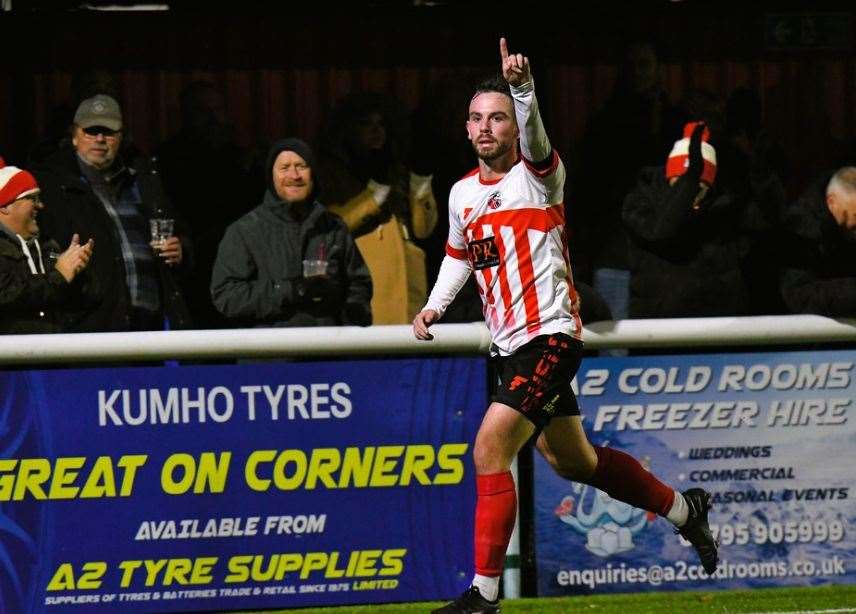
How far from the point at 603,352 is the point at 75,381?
227 centimetres

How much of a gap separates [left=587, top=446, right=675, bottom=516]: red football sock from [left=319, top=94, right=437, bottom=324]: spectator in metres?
2.06

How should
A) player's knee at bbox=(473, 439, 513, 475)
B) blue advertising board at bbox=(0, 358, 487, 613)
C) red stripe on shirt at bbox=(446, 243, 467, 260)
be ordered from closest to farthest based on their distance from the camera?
player's knee at bbox=(473, 439, 513, 475) → red stripe on shirt at bbox=(446, 243, 467, 260) → blue advertising board at bbox=(0, 358, 487, 613)

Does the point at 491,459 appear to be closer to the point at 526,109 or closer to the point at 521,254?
the point at 521,254

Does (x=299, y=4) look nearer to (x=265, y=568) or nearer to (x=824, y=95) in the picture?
(x=824, y=95)

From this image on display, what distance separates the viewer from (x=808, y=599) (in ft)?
24.9

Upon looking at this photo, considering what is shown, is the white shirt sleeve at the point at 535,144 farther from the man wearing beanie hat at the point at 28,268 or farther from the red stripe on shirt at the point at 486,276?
the man wearing beanie hat at the point at 28,268

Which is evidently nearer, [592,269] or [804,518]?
[804,518]

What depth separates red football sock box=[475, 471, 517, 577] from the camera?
659 centimetres

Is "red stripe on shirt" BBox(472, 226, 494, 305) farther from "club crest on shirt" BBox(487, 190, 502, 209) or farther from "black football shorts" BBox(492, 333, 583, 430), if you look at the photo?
"black football shorts" BBox(492, 333, 583, 430)

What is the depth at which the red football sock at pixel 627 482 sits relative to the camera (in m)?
7.05

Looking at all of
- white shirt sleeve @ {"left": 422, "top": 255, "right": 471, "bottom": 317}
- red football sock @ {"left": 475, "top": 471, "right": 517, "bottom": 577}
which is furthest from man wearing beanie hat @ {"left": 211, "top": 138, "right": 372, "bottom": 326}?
red football sock @ {"left": 475, "top": 471, "right": 517, "bottom": 577}

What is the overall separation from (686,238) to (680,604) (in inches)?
68.3

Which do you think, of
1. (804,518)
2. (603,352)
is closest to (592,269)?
(603,352)

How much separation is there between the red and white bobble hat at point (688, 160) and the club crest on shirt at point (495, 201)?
5.47ft
